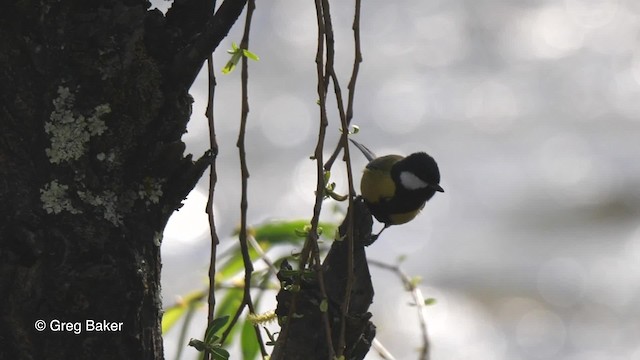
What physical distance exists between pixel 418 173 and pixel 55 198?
130 centimetres

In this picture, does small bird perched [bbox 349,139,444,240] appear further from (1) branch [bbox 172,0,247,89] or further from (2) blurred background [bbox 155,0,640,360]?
(2) blurred background [bbox 155,0,640,360]

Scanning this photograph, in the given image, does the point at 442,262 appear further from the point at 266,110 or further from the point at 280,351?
the point at 280,351

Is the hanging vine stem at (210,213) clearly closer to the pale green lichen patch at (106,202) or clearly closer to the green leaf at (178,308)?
the pale green lichen patch at (106,202)

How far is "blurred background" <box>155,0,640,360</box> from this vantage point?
19.9ft

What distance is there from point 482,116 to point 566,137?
2.07 ft

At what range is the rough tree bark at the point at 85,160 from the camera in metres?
1.32

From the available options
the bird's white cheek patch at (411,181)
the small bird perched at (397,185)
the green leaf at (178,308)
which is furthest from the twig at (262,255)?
the bird's white cheek patch at (411,181)

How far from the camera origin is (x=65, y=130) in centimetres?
135

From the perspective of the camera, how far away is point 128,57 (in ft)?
4.53

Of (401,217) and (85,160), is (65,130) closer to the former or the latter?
(85,160)

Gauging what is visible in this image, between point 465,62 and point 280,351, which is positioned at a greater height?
point 465,62

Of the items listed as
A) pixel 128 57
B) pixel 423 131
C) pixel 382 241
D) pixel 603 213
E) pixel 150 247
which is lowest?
pixel 150 247

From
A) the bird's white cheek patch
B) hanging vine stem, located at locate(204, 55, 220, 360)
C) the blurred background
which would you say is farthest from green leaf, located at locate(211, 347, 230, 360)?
the blurred background

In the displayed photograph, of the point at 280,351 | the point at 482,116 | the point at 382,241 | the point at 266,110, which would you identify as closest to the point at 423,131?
the point at 482,116
